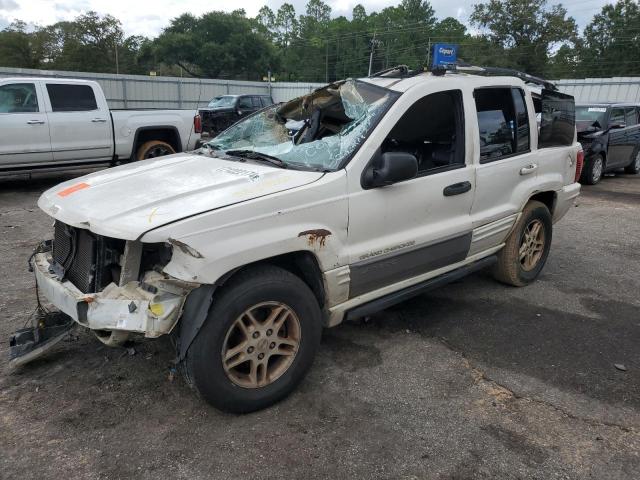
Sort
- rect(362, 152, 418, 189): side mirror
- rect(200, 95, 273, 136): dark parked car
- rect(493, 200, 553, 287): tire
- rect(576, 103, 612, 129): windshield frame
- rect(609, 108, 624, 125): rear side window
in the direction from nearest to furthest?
rect(362, 152, 418, 189): side mirror
rect(493, 200, 553, 287): tire
rect(576, 103, 612, 129): windshield frame
rect(609, 108, 624, 125): rear side window
rect(200, 95, 273, 136): dark parked car

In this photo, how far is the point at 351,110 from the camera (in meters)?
3.62

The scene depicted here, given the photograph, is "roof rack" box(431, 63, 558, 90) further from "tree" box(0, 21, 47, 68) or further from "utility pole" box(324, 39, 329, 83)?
"utility pole" box(324, 39, 329, 83)

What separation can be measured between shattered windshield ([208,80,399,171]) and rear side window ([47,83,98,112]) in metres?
6.23

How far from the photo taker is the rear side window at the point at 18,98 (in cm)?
839

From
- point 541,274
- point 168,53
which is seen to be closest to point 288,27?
point 168,53

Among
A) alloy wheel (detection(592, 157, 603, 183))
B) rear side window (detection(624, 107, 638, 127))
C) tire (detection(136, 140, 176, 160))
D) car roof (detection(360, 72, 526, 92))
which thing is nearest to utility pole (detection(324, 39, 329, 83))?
rear side window (detection(624, 107, 638, 127))

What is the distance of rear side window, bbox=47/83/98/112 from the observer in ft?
29.4

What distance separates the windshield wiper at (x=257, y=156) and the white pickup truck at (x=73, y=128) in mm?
6485

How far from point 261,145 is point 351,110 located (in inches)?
28.2

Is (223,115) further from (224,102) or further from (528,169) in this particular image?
(528,169)

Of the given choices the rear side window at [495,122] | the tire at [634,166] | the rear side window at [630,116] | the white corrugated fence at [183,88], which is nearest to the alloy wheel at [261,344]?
the rear side window at [495,122]

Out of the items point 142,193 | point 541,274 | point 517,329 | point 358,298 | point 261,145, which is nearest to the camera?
point 142,193

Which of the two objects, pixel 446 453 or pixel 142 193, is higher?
→ pixel 142 193

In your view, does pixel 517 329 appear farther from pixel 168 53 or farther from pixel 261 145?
pixel 168 53
